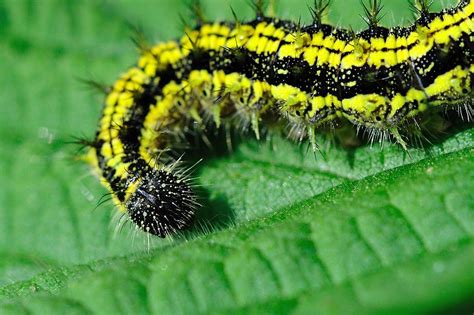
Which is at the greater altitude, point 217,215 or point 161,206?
point 161,206

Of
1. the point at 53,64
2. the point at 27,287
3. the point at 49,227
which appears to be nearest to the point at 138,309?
the point at 27,287

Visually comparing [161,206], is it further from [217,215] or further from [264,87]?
[264,87]

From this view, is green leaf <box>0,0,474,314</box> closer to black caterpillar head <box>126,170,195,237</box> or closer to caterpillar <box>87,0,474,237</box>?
black caterpillar head <box>126,170,195,237</box>

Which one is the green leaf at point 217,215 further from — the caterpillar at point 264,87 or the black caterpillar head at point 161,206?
the caterpillar at point 264,87

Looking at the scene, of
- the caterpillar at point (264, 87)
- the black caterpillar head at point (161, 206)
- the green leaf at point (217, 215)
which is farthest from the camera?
the black caterpillar head at point (161, 206)

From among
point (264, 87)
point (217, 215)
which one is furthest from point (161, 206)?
point (264, 87)

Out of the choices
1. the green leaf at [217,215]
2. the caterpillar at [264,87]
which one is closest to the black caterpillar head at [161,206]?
the caterpillar at [264,87]
